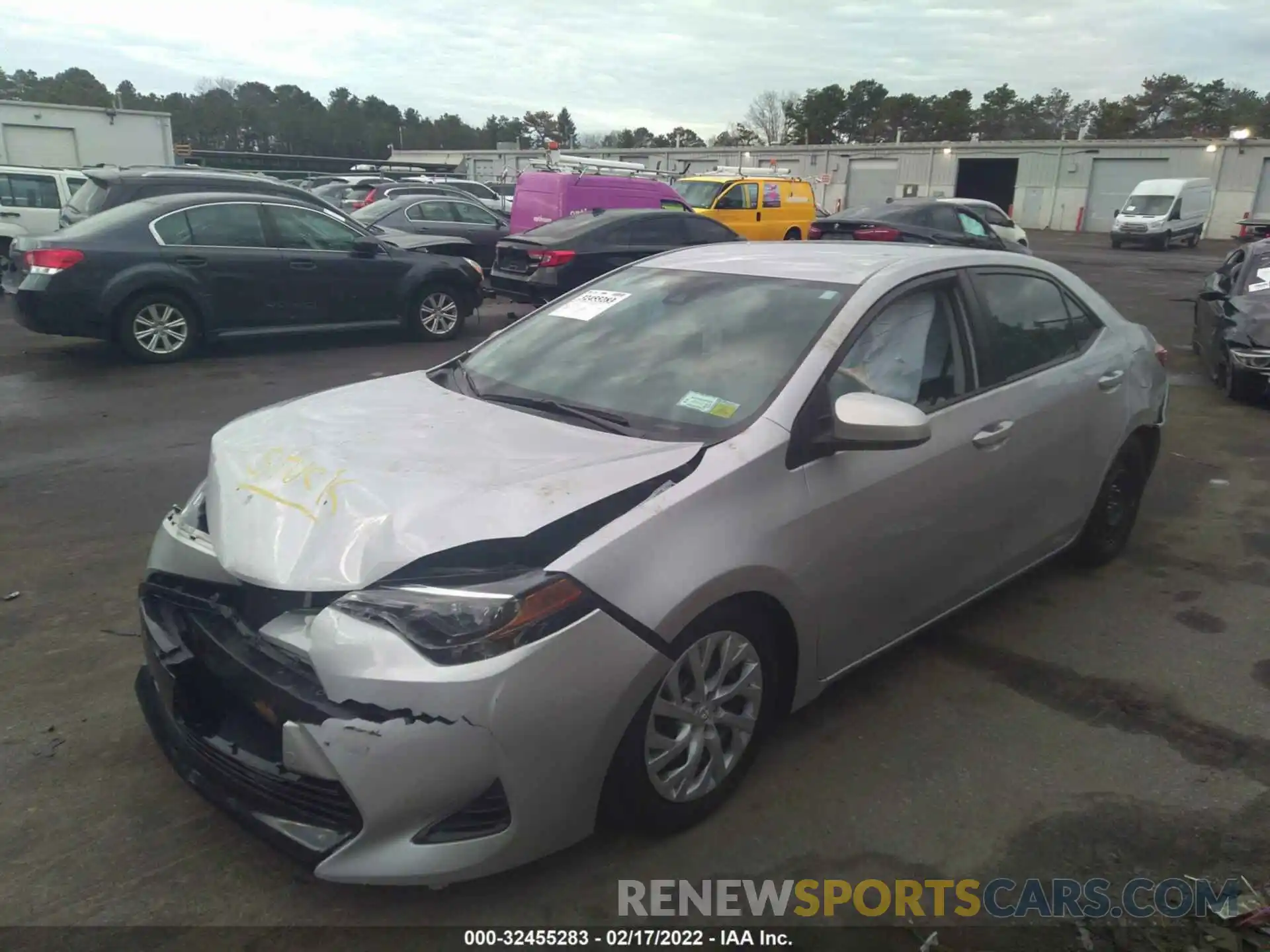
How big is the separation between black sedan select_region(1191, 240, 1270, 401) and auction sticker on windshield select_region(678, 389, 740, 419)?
708 cm

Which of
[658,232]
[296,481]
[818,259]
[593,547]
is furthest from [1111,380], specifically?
[658,232]

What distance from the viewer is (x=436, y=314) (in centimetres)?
1100

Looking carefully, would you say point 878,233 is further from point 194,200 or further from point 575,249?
point 194,200

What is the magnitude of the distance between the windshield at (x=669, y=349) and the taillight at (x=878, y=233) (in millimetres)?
12041

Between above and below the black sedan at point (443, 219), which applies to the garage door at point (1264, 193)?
above

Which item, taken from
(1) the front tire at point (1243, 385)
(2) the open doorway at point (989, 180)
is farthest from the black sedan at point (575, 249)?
(2) the open doorway at point (989, 180)

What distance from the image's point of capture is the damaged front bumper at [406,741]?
2158 mm

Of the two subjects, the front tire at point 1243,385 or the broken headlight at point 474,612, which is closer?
the broken headlight at point 474,612

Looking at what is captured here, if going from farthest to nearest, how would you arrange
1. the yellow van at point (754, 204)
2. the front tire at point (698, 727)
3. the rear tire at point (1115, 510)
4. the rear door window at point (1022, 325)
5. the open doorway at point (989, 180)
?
the open doorway at point (989, 180), the yellow van at point (754, 204), the rear tire at point (1115, 510), the rear door window at point (1022, 325), the front tire at point (698, 727)

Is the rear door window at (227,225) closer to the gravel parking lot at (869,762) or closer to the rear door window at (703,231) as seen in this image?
the gravel parking lot at (869,762)

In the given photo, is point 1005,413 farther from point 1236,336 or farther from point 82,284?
point 82,284

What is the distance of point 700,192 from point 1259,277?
11.8m

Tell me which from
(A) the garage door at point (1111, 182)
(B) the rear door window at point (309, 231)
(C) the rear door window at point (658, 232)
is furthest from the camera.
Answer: (A) the garage door at point (1111, 182)

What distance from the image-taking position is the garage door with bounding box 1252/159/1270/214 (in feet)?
126
